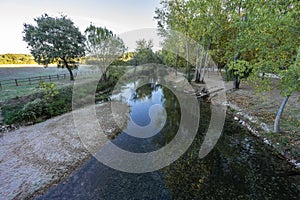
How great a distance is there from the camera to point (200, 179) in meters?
5.21

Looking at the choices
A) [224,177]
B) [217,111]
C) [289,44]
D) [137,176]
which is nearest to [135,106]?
[217,111]

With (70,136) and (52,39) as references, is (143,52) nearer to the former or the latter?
(52,39)

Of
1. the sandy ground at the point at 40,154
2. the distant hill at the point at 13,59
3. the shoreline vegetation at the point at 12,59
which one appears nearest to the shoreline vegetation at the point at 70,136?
the sandy ground at the point at 40,154

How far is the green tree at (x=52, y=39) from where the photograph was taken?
18375 millimetres

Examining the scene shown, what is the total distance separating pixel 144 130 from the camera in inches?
364

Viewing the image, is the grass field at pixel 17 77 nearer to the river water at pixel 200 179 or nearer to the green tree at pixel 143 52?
the river water at pixel 200 179

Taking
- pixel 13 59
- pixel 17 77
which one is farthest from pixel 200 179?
pixel 13 59

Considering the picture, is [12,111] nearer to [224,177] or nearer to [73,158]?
[73,158]

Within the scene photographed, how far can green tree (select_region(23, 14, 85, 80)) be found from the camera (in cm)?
1838

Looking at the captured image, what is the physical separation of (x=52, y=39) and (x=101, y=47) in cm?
666

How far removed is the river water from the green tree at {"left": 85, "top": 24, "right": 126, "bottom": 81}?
16.5 m

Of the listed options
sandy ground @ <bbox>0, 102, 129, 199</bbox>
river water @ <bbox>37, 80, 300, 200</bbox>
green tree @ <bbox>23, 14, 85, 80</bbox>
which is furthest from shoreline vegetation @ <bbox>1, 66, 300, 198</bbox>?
green tree @ <bbox>23, 14, 85, 80</bbox>

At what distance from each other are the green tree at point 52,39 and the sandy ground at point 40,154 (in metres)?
14.3

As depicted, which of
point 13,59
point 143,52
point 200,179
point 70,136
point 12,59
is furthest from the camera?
point 13,59
